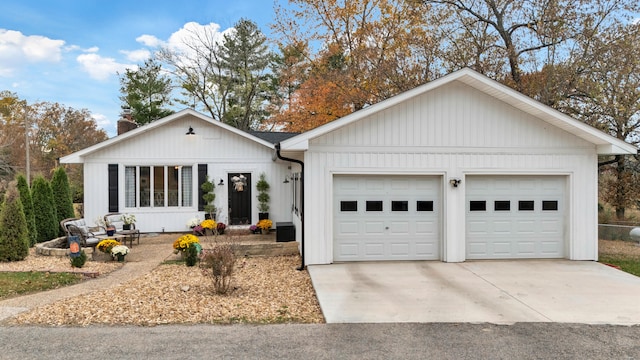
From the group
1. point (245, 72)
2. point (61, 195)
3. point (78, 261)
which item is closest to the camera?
point (78, 261)

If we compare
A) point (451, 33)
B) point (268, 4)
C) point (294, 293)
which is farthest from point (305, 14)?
point (294, 293)

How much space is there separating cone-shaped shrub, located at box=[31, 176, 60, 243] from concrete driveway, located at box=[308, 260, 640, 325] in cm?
822

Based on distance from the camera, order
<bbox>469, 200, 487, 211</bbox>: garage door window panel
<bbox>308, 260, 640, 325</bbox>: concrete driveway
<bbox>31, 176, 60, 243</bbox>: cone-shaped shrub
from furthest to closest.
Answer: <bbox>31, 176, 60, 243</bbox>: cone-shaped shrub
<bbox>469, 200, 487, 211</bbox>: garage door window panel
<bbox>308, 260, 640, 325</bbox>: concrete driveway

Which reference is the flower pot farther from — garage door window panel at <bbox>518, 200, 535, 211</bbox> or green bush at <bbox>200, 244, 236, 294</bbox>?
garage door window panel at <bbox>518, 200, 535, 211</bbox>

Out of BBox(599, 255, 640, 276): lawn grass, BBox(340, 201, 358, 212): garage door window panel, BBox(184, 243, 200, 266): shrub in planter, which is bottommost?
BBox(599, 255, 640, 276): lawn grass

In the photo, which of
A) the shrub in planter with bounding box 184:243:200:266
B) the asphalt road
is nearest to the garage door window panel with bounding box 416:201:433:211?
the asphalt road

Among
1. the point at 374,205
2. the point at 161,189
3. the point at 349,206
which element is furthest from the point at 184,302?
the point at 161,189

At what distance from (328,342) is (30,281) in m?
5.78

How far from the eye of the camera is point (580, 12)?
44.4 ft

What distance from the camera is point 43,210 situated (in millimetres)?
11102

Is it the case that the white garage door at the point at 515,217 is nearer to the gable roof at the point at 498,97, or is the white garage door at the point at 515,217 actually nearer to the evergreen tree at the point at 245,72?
the gable roof at the point at 498,97

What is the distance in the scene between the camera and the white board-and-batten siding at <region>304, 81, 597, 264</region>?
8281 millimetres

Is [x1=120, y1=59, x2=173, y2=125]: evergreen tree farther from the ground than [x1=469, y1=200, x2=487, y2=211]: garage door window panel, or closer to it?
farther from the ground

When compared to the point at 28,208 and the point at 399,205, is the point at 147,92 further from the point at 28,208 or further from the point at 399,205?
the point at 399,205
